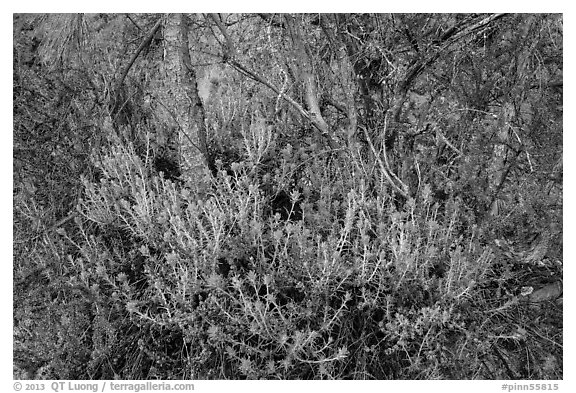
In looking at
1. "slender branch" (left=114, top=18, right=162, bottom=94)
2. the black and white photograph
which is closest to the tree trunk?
the black and white photograph

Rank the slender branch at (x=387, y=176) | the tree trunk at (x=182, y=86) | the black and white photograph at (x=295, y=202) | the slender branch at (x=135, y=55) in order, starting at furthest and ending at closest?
the slender branch at (x=135, y=55) → the tree trunk at (x=182, y=86) → the slender branch at (x=387, y=176) → the black and white photograph at (x=295, y=202)

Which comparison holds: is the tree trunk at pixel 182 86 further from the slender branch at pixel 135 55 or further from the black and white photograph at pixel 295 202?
the slender branch at pixel 135 55

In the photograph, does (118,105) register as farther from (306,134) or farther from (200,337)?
(200,337)

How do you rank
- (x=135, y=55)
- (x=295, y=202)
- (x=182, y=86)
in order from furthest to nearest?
(x=135, y=55)
(x=182, y=86)
(x=295, y=202)

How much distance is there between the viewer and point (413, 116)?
14.3ft

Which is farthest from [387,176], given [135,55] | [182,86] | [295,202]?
[135,55]

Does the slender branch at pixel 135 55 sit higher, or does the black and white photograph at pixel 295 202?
the slender branch at pixel 135 55

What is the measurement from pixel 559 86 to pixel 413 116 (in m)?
0.88

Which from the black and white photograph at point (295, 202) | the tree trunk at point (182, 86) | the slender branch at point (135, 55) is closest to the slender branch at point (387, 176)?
the black and white photograph at point (295, 202)

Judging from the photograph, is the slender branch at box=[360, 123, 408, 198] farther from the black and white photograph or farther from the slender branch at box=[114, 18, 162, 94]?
the slender branch at box=[114, 18, 162, 94]

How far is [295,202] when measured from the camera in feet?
12.6

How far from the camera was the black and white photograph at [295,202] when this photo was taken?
3.19 metres

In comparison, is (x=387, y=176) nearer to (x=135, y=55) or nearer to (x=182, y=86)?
(x=182, y=86)

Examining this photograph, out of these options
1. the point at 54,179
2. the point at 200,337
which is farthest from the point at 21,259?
the point at 200,337
